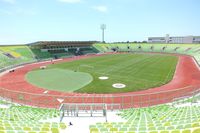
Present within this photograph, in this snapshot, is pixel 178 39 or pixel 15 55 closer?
pixel 15 55

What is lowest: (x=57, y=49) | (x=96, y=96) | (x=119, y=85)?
(x=96, y=96)

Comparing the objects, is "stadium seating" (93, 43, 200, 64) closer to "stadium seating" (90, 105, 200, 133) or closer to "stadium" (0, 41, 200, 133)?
"stadium" (0, 41, 200, 133)

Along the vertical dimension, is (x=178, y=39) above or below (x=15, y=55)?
above

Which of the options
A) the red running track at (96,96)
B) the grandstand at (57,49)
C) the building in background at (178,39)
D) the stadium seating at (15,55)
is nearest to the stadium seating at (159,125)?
the red running track at (96,96)

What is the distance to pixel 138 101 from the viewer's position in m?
25.1

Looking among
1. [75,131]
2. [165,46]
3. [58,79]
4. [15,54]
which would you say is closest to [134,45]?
[165,46]

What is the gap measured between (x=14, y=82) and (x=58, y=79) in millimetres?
8524

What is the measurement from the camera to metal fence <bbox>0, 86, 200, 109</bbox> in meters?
24.6

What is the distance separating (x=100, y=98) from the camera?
26516mm

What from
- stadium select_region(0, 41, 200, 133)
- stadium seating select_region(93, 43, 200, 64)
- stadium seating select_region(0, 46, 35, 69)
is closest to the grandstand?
stadium seating select_region(0, 46, 35, 69)

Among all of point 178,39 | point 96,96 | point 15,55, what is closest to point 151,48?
point 15,55

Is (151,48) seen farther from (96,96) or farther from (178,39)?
(178,39)

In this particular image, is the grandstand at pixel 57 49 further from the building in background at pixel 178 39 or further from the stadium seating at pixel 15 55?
the building in background at pixel 178 39

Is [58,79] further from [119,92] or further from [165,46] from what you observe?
[165,46]
